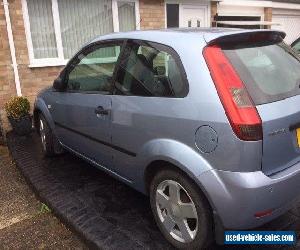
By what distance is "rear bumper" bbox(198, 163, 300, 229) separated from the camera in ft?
7.32

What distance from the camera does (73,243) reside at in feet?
10.2

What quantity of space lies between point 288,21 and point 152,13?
345 inches

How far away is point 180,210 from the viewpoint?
2633mm

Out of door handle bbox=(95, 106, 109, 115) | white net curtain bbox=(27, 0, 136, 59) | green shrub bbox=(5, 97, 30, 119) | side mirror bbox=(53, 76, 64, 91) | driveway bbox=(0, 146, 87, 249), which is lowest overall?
driveway bbox=(0, 146, 87, 249)

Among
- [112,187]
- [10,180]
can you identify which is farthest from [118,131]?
[10,180]

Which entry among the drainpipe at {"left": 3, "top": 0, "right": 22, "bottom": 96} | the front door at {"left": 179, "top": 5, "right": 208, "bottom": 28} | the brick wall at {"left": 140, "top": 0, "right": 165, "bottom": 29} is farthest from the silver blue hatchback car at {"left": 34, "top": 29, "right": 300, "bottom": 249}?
the front door at {"left": 179, "top": 5, "right": 208, "bottom": 28}

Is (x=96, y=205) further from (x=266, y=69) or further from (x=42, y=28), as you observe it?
(x=42, y=28)

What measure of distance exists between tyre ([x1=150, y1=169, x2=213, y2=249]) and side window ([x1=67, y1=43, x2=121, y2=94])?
42.2 inches

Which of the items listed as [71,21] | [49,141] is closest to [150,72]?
[49,141]

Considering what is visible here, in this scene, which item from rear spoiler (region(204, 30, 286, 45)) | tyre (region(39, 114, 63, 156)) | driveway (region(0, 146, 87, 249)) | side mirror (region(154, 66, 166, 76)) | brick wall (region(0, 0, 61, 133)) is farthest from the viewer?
brick wall (region(0, 0, 61, 133))

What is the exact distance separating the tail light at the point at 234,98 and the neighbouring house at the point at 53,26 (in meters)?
5.30

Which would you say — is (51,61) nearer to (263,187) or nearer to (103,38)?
(103,38)

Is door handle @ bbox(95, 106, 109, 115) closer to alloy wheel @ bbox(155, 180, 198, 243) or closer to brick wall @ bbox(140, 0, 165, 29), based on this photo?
alloy wheel @ bbox(155, 180, 198, 243)

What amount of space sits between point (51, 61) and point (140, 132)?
5083mm
